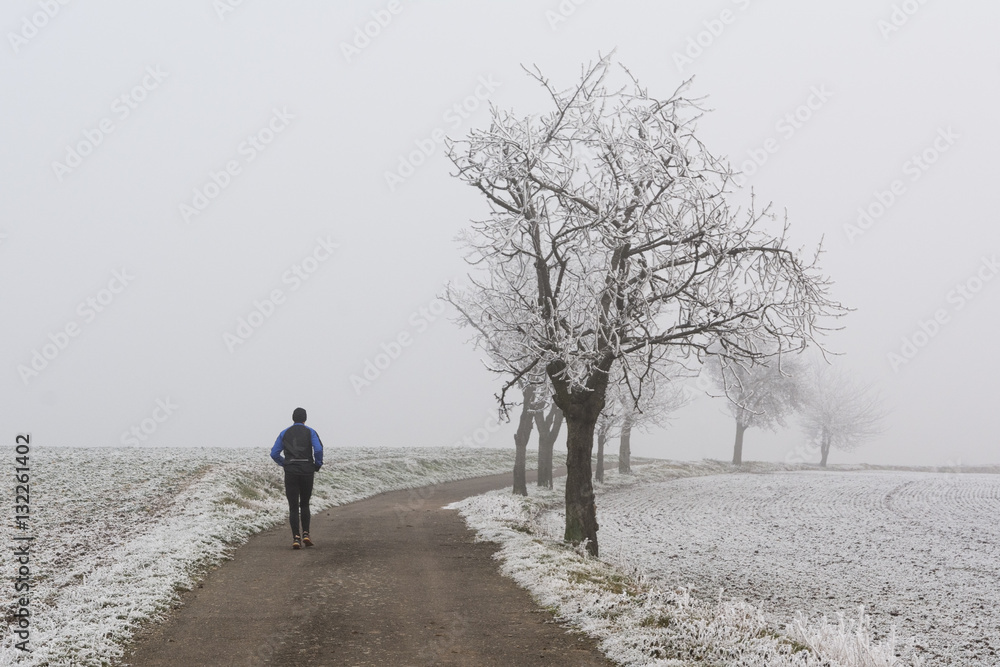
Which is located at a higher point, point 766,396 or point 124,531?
point 766,396

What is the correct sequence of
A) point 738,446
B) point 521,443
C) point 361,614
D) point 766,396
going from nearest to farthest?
point 361,614 < point 521,443 < point 766,396 < point 738,446

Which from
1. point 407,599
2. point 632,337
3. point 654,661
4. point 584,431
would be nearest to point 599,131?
point 632,337

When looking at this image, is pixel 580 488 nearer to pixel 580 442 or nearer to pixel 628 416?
pixel 580 442

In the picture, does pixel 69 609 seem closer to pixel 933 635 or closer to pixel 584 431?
pixel 584 431

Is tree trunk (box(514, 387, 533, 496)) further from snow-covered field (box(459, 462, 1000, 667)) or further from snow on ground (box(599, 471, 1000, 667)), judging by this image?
snow on ground (box(599, 471, 1000, 667))

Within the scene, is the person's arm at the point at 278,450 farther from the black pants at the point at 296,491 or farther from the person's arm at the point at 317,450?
the person's arm at the point at 317,450

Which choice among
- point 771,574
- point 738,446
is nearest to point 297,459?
point 771,574

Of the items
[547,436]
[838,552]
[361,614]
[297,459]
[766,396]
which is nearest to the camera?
[361,614]

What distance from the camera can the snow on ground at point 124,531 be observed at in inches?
323

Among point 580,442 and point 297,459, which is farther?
point 580,442

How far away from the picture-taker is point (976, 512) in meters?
28.5

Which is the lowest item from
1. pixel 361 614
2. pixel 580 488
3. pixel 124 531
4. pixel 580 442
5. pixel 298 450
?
pixel 124 531

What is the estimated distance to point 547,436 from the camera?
3100cm

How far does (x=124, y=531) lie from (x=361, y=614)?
865 centimetres
